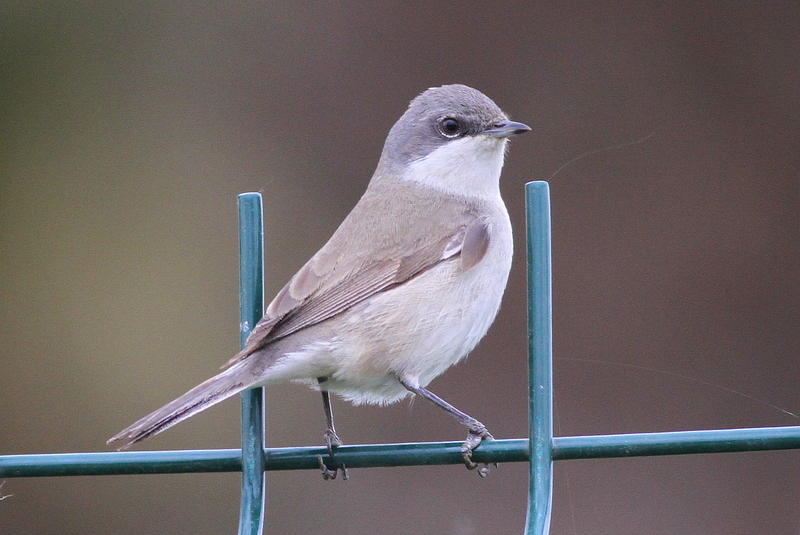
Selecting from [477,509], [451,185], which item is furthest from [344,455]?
[477,509]

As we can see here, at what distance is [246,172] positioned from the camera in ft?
21.0

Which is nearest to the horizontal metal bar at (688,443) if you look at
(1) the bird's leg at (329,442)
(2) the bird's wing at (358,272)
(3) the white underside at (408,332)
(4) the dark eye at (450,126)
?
(1) the bird's leg at (329,442)

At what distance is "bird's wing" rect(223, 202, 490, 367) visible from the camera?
9.94 feet

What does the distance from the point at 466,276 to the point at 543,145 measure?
280cm

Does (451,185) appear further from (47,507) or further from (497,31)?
(47,507)

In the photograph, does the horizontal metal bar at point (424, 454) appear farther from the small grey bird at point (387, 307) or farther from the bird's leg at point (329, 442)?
the small grey bird at point (387, 307)

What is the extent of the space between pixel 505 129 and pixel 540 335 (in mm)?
1652

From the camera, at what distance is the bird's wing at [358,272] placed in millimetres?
3029

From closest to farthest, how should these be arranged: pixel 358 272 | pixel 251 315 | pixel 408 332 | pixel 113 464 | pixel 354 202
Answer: pixel 113 464 < pixel 251 315 < pixel 408 332 < pixel 358 272 < pixel 354 202

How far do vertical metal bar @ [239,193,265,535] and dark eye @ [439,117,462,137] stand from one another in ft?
5.23

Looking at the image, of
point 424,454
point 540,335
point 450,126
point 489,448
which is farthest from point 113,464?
point 450,126

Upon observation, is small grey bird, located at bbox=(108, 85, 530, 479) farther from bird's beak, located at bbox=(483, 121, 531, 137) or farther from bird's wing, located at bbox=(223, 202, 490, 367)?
bird's beak, located at bbox=(483, 121, 531, 137)

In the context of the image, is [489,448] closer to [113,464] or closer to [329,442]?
[329,442]

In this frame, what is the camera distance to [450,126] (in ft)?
12.3
